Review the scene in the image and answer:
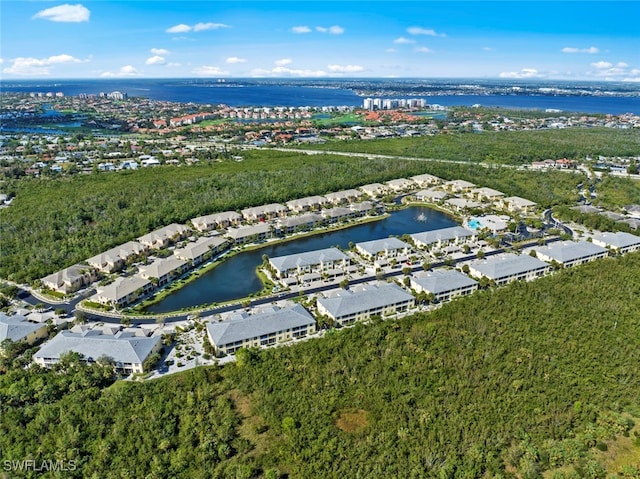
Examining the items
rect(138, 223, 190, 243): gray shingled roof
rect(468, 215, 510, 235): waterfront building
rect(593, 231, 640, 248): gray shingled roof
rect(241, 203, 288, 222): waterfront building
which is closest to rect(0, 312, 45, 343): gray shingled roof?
rect(138, 223, 190, 243): gray shingled roof

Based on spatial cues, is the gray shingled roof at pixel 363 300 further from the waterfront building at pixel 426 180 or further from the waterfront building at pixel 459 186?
the waterfront building at pixel 426 180

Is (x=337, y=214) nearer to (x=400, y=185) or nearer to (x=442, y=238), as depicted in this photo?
(x=442, y=238)

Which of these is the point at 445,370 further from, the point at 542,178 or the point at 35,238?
the point at 542,178

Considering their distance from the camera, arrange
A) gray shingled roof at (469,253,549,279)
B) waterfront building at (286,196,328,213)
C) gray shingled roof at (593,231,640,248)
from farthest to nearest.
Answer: waterfront building at (286,196,328,213) → gray shingled roof at (593,231,640,248) → gray shingled roof at (469,253,549,279)

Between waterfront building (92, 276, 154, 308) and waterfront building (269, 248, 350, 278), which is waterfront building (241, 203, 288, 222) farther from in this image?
waterfront building (92, 276, 154, 308)

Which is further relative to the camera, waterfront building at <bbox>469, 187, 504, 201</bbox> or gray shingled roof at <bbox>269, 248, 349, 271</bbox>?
waterfront building at <bbox>469, 187, 504, 201</bbox>

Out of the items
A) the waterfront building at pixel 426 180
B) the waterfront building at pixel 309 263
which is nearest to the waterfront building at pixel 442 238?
the waterfront building at pixel 309 263
